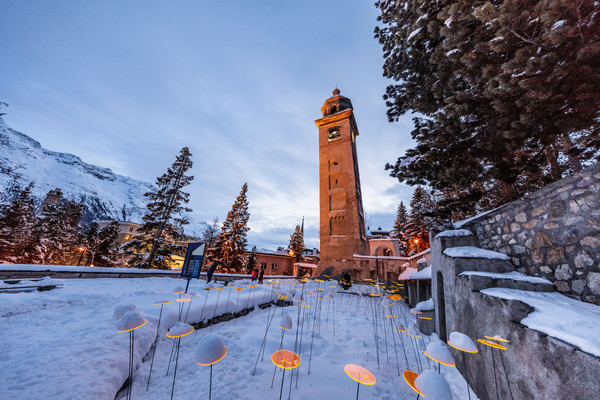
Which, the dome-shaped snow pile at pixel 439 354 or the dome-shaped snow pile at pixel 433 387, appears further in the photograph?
the dome-shaped snow pile at pixel 439 354

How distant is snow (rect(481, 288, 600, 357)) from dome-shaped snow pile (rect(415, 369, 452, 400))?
1.28 meters

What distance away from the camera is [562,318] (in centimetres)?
234

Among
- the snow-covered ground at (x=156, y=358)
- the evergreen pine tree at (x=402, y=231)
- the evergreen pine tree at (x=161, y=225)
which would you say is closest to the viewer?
the snow-covered ground at (x=156, y=358)

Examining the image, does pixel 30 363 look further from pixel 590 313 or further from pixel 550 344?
pixel 590 313

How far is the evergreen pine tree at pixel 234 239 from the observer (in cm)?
2280

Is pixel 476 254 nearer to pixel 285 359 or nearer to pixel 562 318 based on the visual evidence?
pixel 562 318

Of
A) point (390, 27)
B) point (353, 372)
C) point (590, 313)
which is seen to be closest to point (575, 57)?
point (590, 313)

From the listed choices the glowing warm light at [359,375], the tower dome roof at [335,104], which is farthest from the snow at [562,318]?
the tower dome roof at [335,104]

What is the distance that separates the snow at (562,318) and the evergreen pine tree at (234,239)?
2263cm

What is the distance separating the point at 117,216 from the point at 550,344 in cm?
15228

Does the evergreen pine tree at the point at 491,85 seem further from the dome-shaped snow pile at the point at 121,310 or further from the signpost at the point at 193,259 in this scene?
the signpost at the point at 193,259

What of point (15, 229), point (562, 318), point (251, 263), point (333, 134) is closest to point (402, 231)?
point (333, 134)

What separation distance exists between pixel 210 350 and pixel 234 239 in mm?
22547

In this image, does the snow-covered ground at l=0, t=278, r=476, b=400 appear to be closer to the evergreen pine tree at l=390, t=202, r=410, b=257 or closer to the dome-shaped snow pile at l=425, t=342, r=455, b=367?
the dome-shaped snow pile at l=425, t=342, r=455, b=367
